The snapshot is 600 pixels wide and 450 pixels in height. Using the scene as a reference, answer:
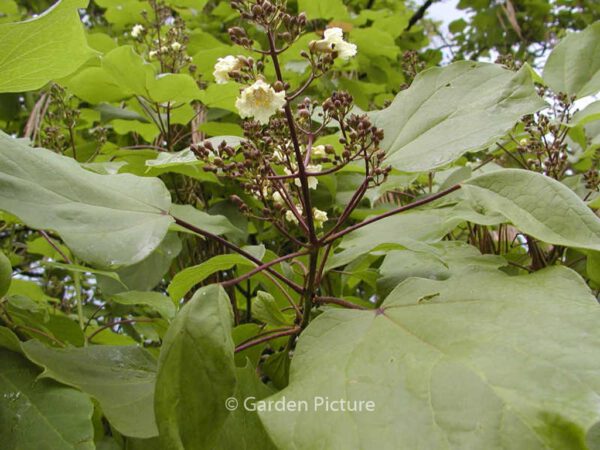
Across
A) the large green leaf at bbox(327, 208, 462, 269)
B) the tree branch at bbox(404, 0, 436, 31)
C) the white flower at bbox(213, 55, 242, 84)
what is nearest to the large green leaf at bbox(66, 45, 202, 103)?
the white flower at bbox(213, 55, 242, 84)

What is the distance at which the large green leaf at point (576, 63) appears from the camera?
48.4 inches

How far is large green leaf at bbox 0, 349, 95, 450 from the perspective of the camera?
65 centimetres

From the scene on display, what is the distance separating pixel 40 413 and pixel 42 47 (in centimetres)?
49

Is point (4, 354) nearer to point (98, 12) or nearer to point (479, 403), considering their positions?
point (479, 403)

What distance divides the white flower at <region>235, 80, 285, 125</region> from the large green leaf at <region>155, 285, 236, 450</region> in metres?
0.35

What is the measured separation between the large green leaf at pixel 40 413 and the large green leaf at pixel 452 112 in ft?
1.74

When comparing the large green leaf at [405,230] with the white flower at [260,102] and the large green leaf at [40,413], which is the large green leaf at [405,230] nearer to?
the white flower at [260,102]

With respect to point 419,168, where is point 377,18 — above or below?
above

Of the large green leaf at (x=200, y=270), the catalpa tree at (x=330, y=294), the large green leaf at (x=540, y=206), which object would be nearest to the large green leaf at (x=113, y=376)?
the catalpa tree at (x=330, y=294)

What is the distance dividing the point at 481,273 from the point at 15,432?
594 mm

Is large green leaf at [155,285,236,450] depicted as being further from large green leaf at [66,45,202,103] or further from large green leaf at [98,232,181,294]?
large green leaf at [66,45,202,103]

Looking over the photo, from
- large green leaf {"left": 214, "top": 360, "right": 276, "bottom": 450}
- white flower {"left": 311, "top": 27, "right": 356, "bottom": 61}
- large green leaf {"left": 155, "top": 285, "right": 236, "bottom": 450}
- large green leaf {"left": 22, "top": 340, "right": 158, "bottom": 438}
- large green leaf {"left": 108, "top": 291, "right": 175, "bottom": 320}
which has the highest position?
white flower {"left": 311, "top": 27, "right": 356, "bottom": 61}

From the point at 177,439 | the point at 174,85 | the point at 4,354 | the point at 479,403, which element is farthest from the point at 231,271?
the point at 479,403

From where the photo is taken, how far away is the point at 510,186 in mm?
772
